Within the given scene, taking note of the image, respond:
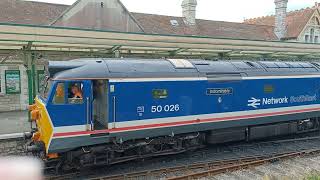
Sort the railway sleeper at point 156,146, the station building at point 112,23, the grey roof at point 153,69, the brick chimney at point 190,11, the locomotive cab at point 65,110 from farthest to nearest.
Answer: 1. the brick chimney at point 190,11
2. the station building at point 112,23
3. the railway sleeper at point 156,146
4. the grey roof at point 153,69
5. the locomotive cab at point 65,110

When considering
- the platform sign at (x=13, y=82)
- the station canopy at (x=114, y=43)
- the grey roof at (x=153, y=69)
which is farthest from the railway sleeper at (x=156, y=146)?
the platform sign at (x=13, y=82)

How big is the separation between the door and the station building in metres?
2.90

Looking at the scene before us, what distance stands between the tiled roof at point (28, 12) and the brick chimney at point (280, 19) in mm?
22921

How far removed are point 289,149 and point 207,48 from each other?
596 cm

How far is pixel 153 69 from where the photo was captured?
9.89 metres

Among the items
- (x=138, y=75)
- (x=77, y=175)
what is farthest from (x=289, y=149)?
Answer: (x=77, y=175)

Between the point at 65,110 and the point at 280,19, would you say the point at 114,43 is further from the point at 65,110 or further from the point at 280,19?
the point at 280,19

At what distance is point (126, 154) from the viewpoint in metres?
9.94

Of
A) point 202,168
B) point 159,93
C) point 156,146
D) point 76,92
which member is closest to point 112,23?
point 159,93

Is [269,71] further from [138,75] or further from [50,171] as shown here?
[50,171]

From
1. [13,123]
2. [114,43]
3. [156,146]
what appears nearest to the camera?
[156,146]

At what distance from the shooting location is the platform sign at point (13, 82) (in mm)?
18172

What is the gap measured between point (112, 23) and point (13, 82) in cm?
937

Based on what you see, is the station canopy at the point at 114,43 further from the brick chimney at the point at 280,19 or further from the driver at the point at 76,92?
the brick chimney at the point at 280,19
